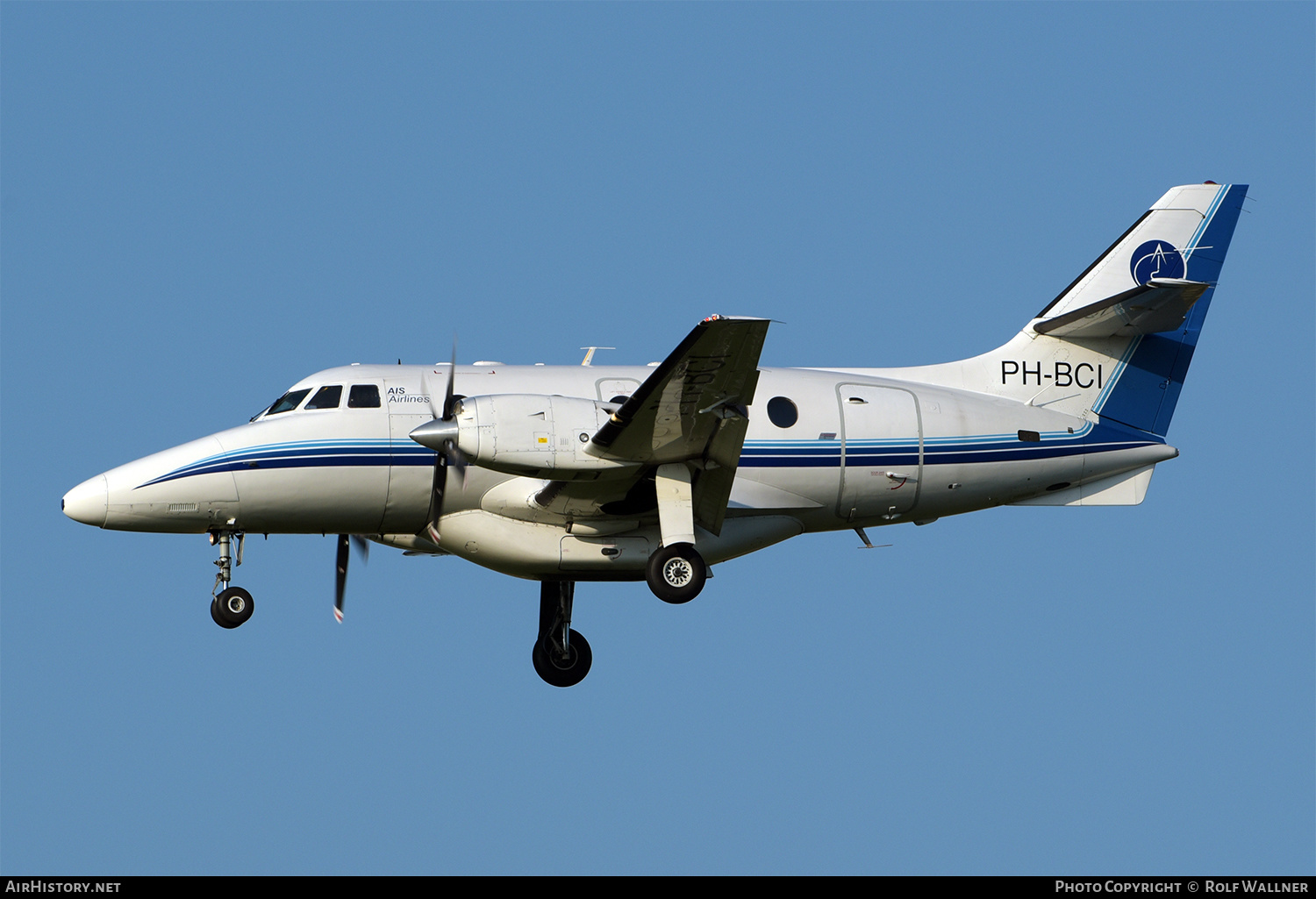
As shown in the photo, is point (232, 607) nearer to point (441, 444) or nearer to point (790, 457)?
point (441, 444)

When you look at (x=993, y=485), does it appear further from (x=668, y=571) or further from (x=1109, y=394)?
(x=668, y=571)

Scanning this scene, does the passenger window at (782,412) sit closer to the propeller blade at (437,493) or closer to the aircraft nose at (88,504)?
the propeller blade at (437,493)

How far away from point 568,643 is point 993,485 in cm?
560

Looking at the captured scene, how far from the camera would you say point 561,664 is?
864 inches

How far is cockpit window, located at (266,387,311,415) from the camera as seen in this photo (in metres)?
19.5

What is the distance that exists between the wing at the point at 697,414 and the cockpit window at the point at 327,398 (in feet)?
8.83

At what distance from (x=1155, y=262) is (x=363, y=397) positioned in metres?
10.2

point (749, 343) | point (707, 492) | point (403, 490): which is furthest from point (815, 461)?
point (403, 490)

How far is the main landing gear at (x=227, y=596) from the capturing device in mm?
19141

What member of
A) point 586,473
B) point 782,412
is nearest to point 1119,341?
point 782,412

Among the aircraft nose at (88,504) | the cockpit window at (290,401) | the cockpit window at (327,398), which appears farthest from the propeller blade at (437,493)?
the aircraft nose at (88,504)

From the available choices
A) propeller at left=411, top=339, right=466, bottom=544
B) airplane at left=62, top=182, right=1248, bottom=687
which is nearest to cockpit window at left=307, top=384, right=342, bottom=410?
airplane at left=62, top=182, right=1248, bottom=687

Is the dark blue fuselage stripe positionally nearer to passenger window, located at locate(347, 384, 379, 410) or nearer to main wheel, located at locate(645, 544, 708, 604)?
passenger window, located at locate(347, 384, 379, 410)

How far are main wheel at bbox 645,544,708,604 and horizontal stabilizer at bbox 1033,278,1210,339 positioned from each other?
237 inches
